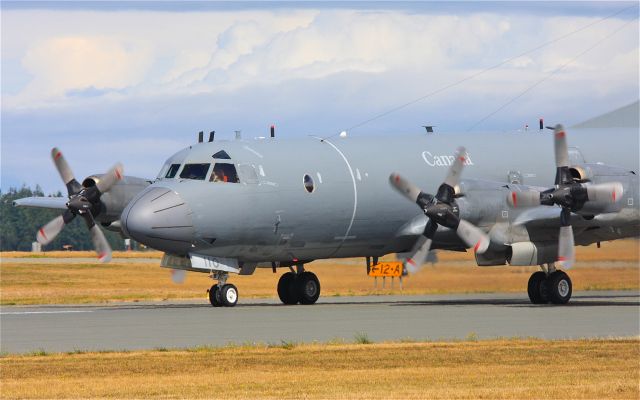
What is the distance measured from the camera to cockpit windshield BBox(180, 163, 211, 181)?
36906 millimetres

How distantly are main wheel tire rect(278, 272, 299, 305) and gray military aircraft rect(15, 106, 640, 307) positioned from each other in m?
0.05

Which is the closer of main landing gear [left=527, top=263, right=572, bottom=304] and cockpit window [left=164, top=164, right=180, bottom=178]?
cockpit window [left=164, top=164, right=180, bottom=178]

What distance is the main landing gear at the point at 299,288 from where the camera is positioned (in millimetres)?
41375

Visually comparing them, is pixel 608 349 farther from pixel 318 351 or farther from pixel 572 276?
pixel 572 276

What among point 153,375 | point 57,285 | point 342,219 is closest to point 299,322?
point 342,219

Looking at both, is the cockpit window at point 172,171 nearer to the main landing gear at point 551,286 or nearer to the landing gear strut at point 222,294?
the landing gear strut at point 222,294

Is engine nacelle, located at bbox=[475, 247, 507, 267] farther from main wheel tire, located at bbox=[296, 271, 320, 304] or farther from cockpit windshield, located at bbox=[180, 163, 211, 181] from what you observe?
cockpit windshield, located at bbox=[180, 163, 211, 181]

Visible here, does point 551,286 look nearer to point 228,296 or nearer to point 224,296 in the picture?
point 228,296

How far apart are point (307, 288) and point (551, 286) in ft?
26.3

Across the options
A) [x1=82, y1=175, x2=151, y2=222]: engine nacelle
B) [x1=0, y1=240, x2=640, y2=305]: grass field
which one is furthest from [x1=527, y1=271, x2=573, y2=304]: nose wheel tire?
[x1=82, y1=175, x2=151, y2=222]: engine nacelle

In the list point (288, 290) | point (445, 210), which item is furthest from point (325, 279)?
point (445, 210)

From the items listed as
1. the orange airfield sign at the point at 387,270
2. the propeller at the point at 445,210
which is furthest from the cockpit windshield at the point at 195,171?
the orange airfield sign at the point at 387,270

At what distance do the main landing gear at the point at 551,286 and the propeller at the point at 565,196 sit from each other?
3.53 meters

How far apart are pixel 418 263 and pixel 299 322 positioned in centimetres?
586
